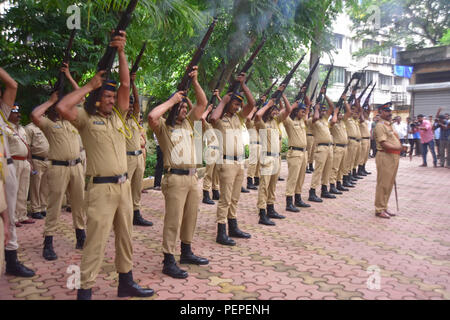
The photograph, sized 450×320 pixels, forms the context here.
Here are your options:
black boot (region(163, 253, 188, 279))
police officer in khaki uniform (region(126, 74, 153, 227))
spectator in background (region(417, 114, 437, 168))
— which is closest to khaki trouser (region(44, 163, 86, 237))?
police officer in khaki uniform (region(126, 74, 153, 227))

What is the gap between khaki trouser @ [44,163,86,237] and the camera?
5074 mm

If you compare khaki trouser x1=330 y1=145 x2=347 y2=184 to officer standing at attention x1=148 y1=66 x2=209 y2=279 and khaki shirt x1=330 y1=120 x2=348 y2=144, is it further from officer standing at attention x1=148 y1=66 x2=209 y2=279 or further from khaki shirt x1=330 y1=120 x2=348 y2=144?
officer standing at attention x1=148 y1=66 x2=209 y2=279

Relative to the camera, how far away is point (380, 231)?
266 inches

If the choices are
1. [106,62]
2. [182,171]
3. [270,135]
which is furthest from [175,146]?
[270,135]

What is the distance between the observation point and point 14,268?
434 centimetres

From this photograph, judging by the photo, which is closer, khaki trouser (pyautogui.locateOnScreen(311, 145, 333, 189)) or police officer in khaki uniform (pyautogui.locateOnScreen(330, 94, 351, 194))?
khaki trouser (pyautogui.locateOnScreen(311, 145, 333, 189))

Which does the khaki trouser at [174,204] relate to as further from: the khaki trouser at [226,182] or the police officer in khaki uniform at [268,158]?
the police officer in khaki uniform at [268,158]

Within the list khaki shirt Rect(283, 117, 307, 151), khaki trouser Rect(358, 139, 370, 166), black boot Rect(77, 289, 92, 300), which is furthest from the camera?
khaki trouser Rect(358, 139, 370, 166)

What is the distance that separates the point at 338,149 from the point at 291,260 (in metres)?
5.82

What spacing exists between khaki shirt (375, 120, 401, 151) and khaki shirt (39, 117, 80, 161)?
539cm

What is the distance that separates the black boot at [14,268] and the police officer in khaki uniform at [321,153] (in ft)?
20.7
